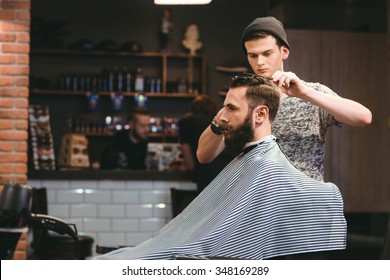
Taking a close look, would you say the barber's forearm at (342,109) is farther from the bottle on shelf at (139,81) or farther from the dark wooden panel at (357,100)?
the bottle on shelf at (139,81)

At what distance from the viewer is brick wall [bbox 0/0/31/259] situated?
4441 mm

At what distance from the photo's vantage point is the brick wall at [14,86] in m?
4.44

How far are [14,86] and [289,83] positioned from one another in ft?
7.74

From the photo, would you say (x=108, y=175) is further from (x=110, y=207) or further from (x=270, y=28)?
(x=270, y=28)

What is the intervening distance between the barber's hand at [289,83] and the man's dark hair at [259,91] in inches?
1.6

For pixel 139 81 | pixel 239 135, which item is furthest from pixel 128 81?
pixel 239 135

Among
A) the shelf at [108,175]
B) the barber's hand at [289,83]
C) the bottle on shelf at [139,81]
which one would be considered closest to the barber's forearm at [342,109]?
the barber's hand at [289,83]

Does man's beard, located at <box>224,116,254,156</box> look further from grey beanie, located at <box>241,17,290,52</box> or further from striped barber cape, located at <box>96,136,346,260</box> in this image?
grey beanie, located at <box>241,17,290,52</box>

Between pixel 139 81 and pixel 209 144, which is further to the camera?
pixel 139 81

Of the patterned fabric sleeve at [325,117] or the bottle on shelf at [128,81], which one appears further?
Answer: the bottle on shelf at [128,81]

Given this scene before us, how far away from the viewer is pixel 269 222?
2.55m
